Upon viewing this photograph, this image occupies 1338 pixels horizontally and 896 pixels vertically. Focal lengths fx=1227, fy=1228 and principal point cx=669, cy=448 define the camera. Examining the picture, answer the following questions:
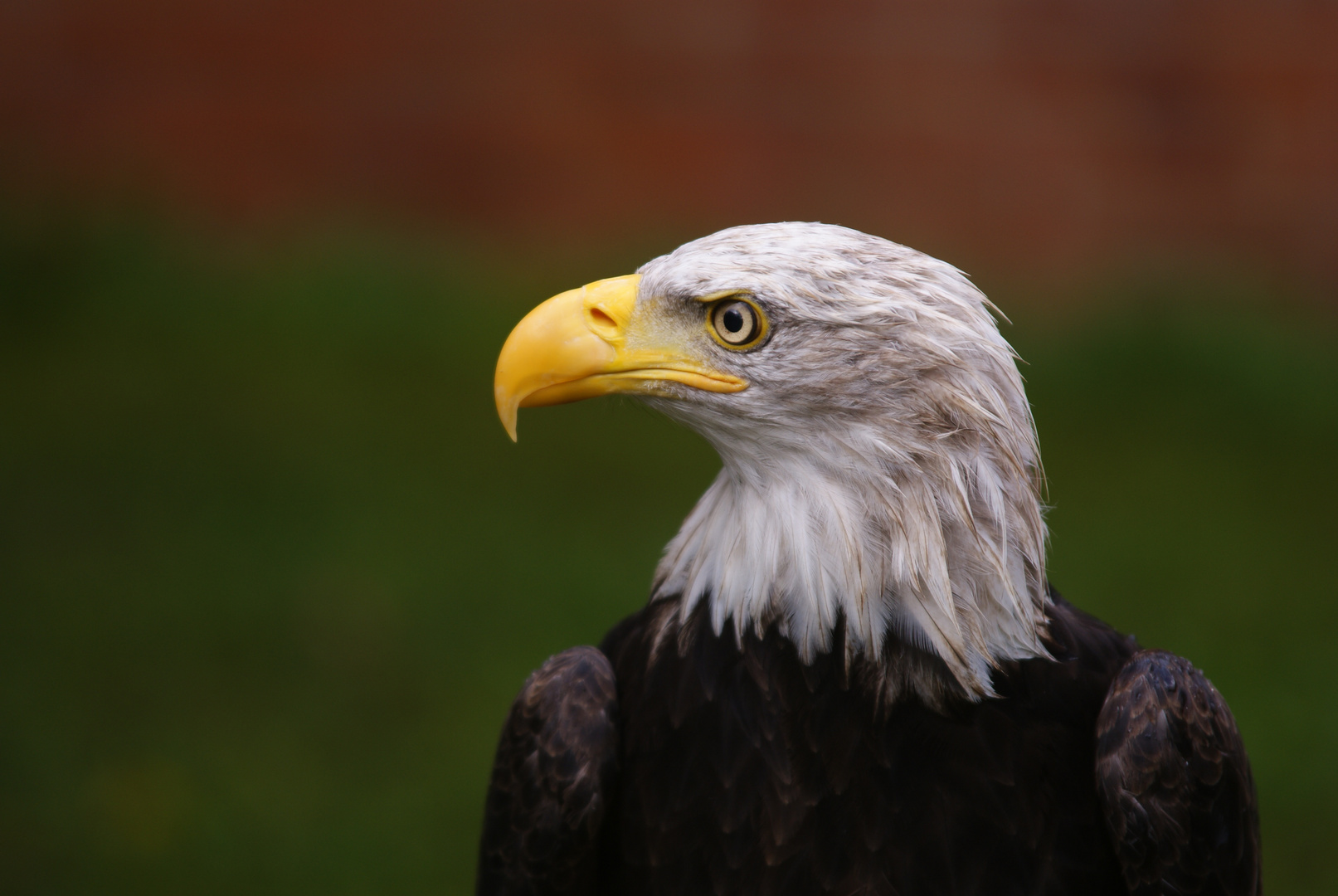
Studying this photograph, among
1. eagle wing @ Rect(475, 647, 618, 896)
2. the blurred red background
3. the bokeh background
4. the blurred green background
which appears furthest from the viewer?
the blurred red background

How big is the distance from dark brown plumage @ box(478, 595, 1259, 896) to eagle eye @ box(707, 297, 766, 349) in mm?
561

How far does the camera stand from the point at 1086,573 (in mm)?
6344

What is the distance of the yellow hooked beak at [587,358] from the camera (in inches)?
88.4

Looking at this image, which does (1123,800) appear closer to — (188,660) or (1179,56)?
(188,660)

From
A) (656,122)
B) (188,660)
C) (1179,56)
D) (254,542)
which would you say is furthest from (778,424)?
(1179,56)

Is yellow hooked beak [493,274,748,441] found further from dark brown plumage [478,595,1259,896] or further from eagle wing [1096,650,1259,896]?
eagle wing [1096,650,1259,896]

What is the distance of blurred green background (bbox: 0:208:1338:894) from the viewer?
187 inches

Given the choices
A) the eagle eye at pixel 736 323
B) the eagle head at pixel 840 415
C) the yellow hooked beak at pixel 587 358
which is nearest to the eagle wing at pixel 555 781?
the eagle head at pixel 840 415

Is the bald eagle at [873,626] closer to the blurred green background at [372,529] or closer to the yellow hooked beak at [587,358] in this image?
the yellow hooked beak at [587,358]

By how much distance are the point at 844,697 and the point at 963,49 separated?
6469 millimetres

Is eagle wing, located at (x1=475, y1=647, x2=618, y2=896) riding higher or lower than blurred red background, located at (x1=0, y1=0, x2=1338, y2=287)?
lower

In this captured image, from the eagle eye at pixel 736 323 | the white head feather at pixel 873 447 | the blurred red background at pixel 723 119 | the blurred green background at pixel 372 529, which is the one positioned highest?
the blurred red background at pixel 723 119

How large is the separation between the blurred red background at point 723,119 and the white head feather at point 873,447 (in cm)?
587

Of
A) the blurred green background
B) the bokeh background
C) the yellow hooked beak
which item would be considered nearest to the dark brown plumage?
the yellow hooked beak
